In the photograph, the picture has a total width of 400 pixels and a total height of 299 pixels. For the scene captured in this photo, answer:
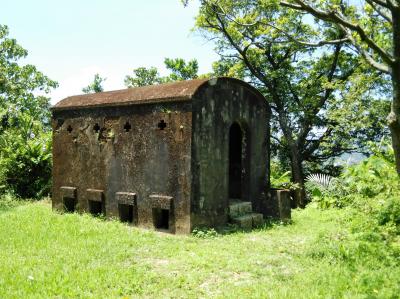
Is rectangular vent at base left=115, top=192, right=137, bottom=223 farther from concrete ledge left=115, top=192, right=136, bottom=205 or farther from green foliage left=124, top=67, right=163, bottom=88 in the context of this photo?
green foliage left=124, top=67, right=163, bottom=88

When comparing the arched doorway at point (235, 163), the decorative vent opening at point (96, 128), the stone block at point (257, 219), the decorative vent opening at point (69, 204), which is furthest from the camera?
the decorative vent opening at point (69, 204)

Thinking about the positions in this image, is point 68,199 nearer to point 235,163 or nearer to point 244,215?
point 235,163

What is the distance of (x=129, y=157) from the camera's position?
339 inches

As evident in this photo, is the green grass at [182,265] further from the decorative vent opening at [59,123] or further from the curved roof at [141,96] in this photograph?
the decorative vent opening at [59,123]

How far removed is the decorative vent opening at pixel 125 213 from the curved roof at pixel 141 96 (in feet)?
6.94

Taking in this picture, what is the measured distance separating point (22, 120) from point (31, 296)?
12.8 metres

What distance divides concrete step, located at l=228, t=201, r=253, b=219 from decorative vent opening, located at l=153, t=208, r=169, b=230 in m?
1.25

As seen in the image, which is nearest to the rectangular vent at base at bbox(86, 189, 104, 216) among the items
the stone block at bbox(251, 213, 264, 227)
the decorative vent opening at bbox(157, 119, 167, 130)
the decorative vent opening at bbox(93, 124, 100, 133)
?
the decorative vent opening at bbox(93, 124, 100, 133)

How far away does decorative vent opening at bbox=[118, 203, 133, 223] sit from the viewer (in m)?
8.70

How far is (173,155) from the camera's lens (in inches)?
308

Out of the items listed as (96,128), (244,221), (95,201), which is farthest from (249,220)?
(96,128)

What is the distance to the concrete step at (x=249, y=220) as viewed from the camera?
827cm

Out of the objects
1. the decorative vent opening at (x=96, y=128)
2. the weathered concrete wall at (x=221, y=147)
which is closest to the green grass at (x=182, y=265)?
the weathered concrete wall at (x=221, y=147)

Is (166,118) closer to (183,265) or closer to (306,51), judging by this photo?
(183,265)
